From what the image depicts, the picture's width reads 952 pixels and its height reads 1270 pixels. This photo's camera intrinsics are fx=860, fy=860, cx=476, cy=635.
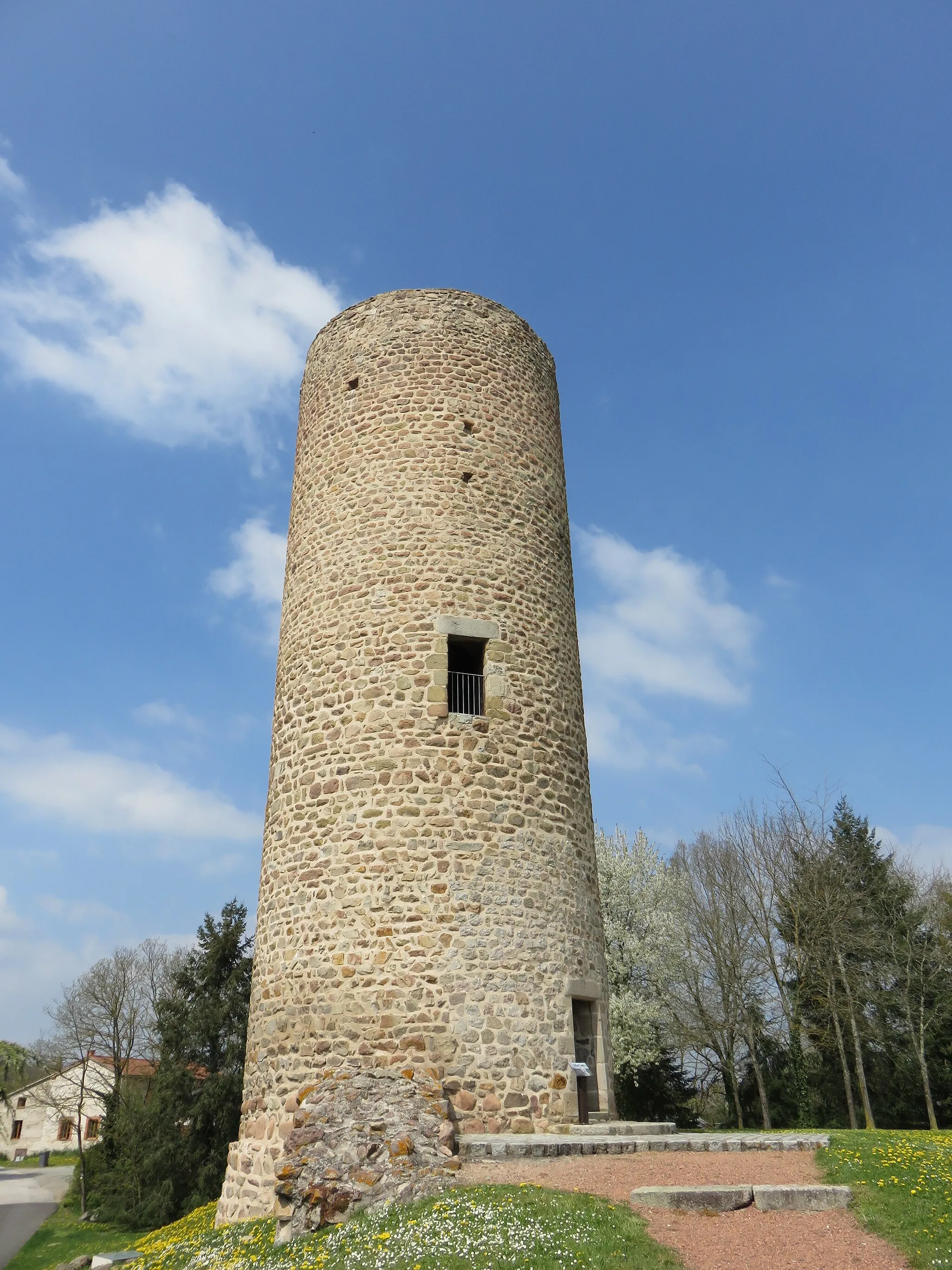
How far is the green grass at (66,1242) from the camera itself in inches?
837

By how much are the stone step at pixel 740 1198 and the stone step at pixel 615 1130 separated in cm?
192

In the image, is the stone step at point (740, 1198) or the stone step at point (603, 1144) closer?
the stone step at point (740, 1198)

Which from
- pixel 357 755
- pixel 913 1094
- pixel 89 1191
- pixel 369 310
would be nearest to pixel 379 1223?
pixel 357 755

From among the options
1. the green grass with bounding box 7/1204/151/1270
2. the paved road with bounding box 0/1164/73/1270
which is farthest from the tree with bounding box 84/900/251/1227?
the paved road with bounding box 0/1164/73/1270

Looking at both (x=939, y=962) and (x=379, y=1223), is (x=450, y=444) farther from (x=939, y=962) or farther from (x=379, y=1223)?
(x=939, y=962)

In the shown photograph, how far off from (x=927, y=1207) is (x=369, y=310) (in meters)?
12.6

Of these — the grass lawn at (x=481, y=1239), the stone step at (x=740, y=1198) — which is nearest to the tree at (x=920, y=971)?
the stone step at (x=740, y=1198)

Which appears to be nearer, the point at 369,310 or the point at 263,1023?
the point at 263,1023

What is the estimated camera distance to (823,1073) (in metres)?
25.1

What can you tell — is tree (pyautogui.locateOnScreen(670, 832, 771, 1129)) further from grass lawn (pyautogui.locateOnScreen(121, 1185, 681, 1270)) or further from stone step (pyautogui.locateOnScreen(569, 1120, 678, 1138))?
grass lawn (pyautogui.locateOnScreen(121, 1185, 681, 1270))

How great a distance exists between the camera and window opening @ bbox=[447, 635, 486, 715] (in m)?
10.8

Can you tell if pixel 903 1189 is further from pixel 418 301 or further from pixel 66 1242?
pixel 66 1242

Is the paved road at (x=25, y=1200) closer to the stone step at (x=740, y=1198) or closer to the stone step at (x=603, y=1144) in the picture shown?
the stone step at (x=603, y=1144)

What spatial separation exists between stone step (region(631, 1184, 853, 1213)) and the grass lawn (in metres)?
0.33
